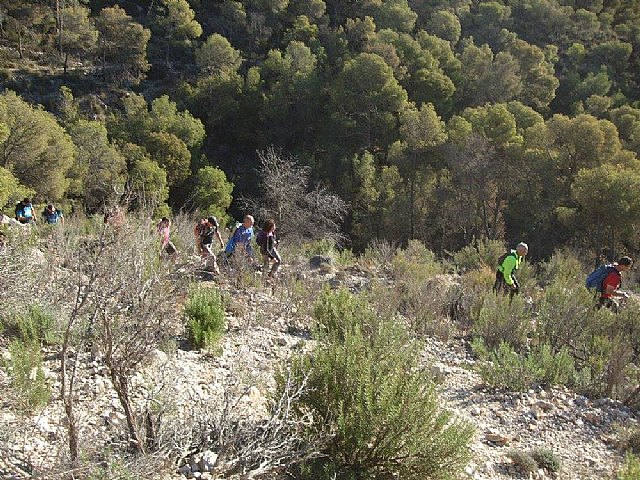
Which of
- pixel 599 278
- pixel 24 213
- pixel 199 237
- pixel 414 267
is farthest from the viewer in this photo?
pixel 24 213

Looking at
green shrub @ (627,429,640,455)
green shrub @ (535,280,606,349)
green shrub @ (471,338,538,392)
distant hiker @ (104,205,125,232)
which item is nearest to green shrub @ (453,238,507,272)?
green shrub @ (535,280,606,349)

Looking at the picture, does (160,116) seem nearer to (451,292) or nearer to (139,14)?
(139,14)

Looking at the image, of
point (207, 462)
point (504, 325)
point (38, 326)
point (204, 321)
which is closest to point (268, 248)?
point (204, 321)

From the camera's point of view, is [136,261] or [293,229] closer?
[136,261]

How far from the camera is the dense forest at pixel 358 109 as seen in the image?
1891 cm

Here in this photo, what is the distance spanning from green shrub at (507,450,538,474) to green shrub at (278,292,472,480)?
105 cm

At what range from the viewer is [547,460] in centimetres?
Result: 385

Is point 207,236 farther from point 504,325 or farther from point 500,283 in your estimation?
point 500,283

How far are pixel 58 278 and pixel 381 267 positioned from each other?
580 centimetres

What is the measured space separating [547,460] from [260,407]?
84.0 inches

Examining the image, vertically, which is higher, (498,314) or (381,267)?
(498,314)

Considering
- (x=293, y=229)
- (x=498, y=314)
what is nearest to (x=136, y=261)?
(x=498, y=314)

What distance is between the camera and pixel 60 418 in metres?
3.10

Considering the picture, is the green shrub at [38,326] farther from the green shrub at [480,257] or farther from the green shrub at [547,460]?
the green shrub at [480,257]
